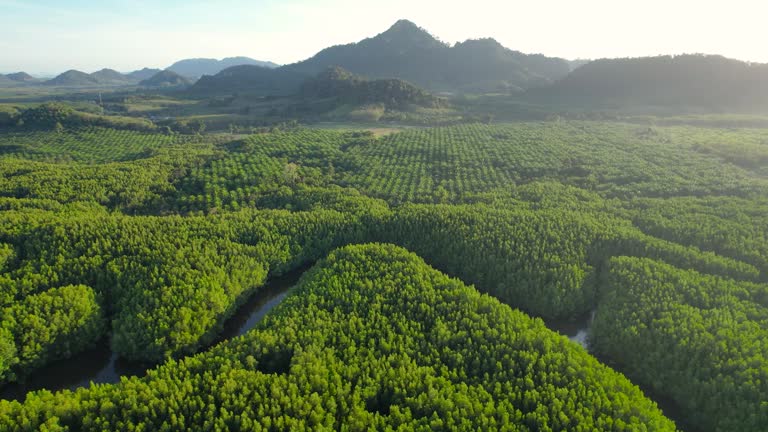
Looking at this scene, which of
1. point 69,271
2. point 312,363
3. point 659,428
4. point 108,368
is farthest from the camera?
point 69,271

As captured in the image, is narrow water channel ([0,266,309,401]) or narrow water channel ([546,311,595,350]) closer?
narrow water channel ([0,266,309,401])

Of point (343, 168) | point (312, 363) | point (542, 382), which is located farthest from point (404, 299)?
point (343, 168)

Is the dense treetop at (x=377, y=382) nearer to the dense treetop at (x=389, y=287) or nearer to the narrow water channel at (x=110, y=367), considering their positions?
the dense treetop at (x=389, y=287)

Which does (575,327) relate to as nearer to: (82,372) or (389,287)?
(389,287)

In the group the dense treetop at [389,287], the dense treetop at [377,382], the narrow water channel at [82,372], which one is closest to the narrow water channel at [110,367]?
the narrow water channel at [82,372]

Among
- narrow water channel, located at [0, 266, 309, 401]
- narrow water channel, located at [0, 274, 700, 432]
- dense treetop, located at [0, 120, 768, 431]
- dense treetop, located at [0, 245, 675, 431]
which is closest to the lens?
dense treetop, located at [0, 245, 675, 431]

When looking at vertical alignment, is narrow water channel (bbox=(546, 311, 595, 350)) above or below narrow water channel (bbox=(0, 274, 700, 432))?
above

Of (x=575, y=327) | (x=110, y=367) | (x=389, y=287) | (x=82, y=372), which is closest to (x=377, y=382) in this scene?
(x=389, y=287)

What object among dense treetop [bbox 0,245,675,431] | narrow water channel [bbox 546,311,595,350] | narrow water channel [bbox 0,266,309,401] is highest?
dense treetop [bbox 0,245,675,431]

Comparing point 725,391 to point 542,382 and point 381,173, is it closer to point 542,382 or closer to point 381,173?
point 542,382

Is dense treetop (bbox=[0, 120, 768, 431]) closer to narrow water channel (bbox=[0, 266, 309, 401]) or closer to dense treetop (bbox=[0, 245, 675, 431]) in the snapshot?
dense treetop (bbox=[0, 245, 675, 431])

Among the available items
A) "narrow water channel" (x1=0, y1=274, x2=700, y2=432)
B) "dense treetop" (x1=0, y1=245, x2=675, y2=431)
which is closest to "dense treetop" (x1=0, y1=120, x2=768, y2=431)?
"dense treetop" (x1=0, y1=245, x2=675, y2=431)
